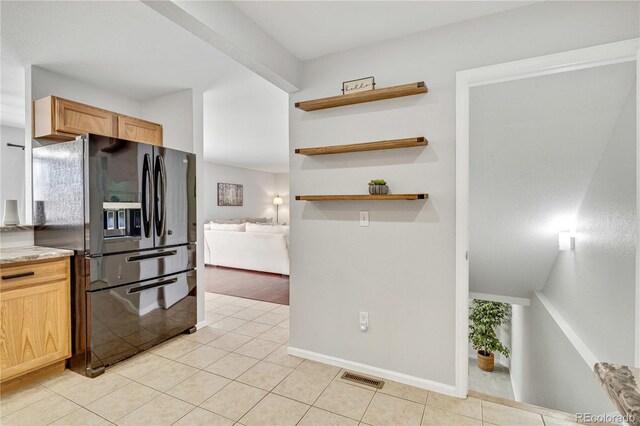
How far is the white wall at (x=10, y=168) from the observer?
4.40 meters

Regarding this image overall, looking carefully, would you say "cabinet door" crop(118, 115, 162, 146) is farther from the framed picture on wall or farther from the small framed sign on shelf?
the framed picture on wall

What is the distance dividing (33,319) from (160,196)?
1210mm

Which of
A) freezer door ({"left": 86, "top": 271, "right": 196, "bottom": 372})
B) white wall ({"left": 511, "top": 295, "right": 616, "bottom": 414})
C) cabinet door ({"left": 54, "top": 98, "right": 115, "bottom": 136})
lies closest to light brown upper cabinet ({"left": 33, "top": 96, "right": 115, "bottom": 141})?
cabinet door ({"left": 54, "top": 98, "right": 115, "bottom": 136})

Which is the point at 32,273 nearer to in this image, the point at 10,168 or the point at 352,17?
the point at 352,17

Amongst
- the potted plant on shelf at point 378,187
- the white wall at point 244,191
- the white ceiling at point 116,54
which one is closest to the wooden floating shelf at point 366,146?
the potted plant on shelf at point 378,187

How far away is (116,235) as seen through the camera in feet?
8.11

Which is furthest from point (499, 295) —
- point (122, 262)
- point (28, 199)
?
point (28, 199)

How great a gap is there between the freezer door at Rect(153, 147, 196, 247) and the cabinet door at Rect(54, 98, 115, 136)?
74cm

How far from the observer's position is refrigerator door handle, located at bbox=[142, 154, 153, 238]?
8.78ft

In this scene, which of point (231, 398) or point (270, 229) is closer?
point (231, 398)

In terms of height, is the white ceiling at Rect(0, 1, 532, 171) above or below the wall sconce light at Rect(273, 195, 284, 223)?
above

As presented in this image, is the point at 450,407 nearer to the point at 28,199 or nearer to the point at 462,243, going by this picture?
the point at 462,243

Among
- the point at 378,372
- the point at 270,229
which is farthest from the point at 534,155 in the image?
the point at 270,229

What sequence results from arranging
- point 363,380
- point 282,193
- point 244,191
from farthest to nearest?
point 282,193 < point 244,191 < point 363,380
